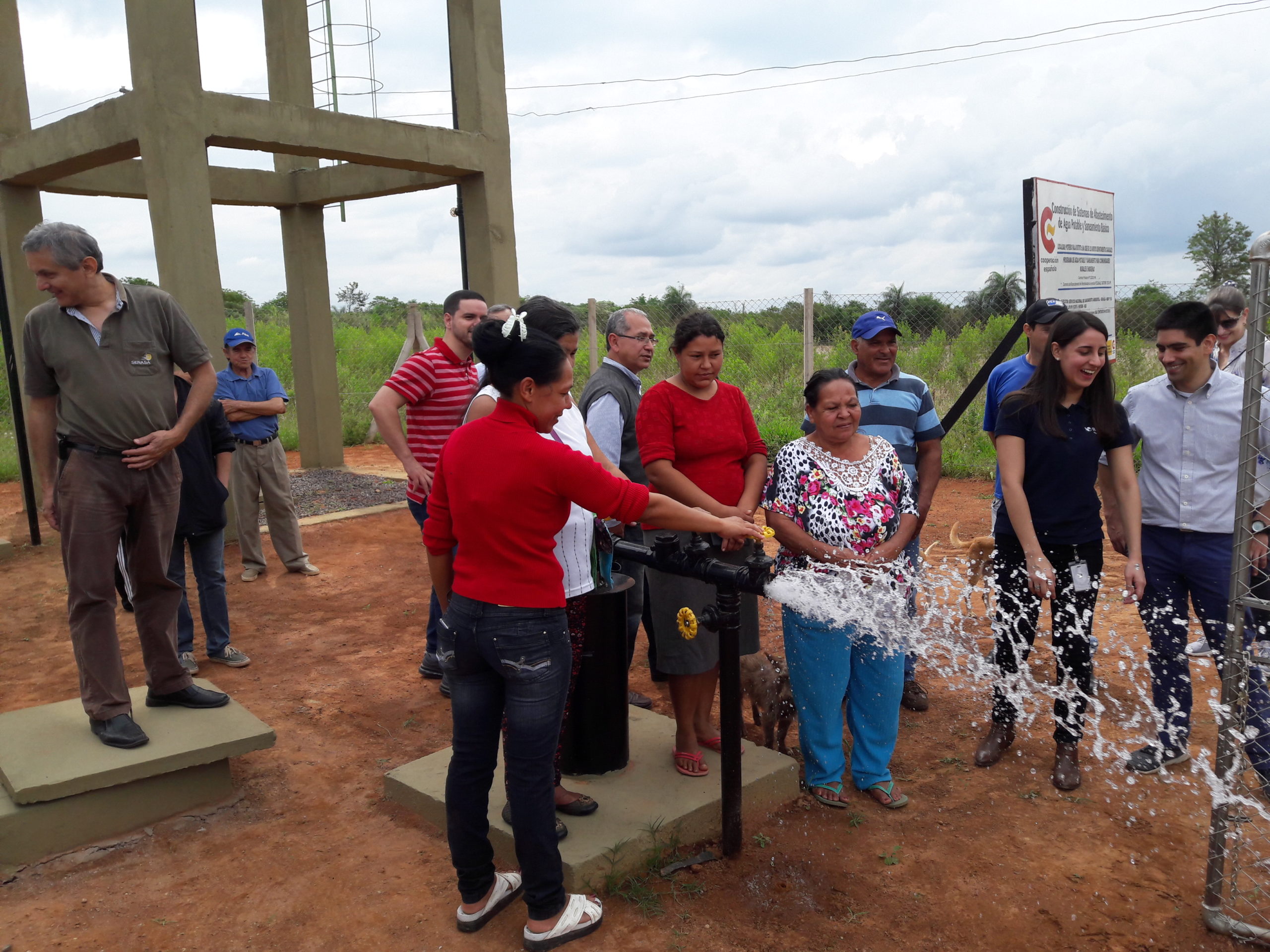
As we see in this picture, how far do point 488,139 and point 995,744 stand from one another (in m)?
7.88

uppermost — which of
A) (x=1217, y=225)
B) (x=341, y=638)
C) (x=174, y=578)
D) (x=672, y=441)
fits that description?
(x=1217, y=225)

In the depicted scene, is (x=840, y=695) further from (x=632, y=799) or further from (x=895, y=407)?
(x=895, y=407)

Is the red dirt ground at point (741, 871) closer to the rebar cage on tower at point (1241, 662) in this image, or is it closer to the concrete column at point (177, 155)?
the rebar cage on tower at point (1241, 662)

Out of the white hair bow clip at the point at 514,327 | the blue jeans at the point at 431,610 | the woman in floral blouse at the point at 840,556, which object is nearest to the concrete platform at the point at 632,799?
the woman in floral blouse at the point at 840,556

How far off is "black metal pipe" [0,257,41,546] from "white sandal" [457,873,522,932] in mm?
7492

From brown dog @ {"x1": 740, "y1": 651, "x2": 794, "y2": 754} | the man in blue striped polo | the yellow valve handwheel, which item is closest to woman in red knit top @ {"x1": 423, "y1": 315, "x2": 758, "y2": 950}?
the yellow valve handwheel

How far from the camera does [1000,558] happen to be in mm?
4047

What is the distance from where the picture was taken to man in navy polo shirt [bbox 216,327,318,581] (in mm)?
A: 7090

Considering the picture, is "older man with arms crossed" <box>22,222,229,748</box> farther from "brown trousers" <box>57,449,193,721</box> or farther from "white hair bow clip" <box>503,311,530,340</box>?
"white hair bow clip" <box>503,311,530,340</box>

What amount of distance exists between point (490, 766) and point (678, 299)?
1998cm

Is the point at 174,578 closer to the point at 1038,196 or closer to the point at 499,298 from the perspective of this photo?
the point at 499,298

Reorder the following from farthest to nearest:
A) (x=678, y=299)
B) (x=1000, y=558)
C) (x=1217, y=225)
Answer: (x=678, y=299), (x=1217, y=225), (x=1000, y=558)

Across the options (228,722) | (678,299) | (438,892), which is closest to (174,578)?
(228,722)

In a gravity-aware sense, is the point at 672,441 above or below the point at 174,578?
above
